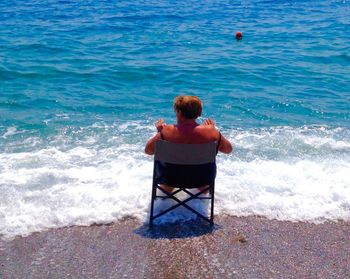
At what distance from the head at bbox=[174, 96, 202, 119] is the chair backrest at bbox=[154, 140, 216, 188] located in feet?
1.25

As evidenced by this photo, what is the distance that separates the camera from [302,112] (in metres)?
10.1

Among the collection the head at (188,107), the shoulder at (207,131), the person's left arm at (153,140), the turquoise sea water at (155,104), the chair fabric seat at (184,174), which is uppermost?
the head at (188,107)

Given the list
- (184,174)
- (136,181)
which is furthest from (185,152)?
(136,181)

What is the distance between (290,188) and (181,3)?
18910mm

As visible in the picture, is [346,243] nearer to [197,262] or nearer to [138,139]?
[197,262]

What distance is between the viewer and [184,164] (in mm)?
5219

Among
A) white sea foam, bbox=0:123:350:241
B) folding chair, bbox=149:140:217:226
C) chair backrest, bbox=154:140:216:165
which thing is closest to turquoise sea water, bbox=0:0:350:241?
white sea foam, bbox=0:123:350:241

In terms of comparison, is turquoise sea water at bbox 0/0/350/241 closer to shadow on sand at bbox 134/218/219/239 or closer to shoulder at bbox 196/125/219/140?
shadow on sand at bbox 134/218/219/239

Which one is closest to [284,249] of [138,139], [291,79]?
[138,139]

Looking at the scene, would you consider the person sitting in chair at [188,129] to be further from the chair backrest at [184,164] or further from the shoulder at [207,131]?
the chair backrest at [184,164]

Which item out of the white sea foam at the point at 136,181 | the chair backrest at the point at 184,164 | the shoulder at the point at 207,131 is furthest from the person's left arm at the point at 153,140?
the white sea foam at the point at 136,181

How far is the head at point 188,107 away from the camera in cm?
530

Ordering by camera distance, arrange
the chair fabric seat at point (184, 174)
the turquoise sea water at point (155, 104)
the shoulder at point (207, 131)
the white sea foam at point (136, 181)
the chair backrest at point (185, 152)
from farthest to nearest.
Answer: the turquoise sea water at point (155, 104), the white sea foam at point (136, 181), the shoulder at point (207, 131), the chair fabric seat at point (184, 174), the chair backrest at point (185, 152)

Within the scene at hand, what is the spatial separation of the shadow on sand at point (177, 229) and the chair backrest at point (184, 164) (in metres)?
0.47
